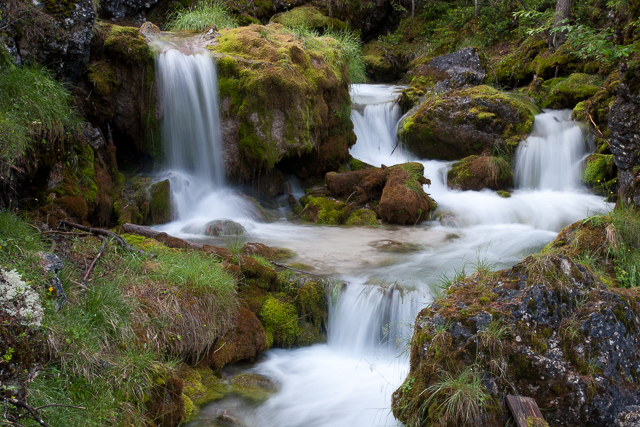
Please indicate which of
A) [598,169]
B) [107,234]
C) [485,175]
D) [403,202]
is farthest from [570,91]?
[107,234]

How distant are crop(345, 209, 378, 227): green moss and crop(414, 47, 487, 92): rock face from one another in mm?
5885

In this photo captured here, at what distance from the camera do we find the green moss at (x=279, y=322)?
5.08m

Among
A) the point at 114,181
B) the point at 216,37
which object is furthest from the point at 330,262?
the point at 216,37

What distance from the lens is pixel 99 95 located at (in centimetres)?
785

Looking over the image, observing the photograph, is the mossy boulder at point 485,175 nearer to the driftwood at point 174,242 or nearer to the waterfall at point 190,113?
the waterfall at point 190,113

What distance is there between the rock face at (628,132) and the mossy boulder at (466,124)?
5096 millimetres

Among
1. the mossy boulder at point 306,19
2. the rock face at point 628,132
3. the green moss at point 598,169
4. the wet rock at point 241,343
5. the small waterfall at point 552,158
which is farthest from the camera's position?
the mossy boulder at point 306,19

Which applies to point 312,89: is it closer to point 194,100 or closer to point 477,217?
point 194,100

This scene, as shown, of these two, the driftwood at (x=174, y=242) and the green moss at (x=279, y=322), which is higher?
the driftwood at (x=174, y=242)

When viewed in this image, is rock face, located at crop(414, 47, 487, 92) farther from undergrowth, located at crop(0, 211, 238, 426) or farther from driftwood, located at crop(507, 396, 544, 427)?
driftwood, located at crop(507, 396, 544, 427)

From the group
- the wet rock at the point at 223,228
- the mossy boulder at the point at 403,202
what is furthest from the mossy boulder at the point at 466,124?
the wet rock at the point at 223,228

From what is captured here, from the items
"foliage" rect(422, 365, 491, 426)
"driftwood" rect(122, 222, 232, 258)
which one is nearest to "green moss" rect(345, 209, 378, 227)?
"driftwood" rect(122, 222, 232, 258)

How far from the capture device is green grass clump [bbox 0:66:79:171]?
436 cm

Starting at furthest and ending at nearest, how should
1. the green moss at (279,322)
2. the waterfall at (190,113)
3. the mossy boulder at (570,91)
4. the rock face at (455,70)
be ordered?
the rock face at (455,70)
the mossy boulder at (570,91)
the waterfall at (190,113)
the green moss at (279,322)
